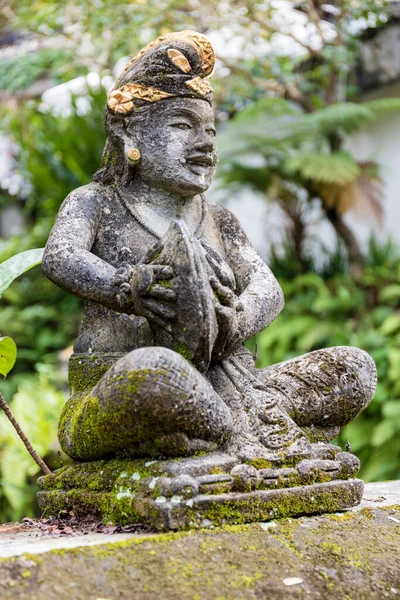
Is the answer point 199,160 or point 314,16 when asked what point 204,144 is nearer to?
point 199,160

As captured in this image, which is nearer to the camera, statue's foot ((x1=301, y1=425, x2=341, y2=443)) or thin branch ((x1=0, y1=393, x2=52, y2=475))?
statue's foot ((x1=301, y1=425, x2=341, y2=443))

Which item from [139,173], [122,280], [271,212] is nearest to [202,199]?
[139,173]

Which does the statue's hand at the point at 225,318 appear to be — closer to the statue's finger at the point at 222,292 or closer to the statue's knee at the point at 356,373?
the statue's finger at the point at 222,292

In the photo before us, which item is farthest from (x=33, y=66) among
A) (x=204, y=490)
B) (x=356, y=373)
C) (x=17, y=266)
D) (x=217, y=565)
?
(x=217, y=565)

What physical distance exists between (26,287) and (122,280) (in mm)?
8487

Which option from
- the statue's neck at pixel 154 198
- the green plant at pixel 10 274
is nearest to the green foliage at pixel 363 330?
the statue's neck at pixel 154 198

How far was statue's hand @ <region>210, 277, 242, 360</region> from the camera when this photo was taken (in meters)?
2.95

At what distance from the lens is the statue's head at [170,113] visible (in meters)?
3.34

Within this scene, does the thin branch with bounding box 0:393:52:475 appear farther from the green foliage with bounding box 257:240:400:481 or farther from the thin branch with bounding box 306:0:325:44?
the thin branch with bounding box 306:0:325:44

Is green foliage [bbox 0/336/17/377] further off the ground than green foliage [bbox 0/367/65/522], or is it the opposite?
green foliage [bbox 0/336/17/377]

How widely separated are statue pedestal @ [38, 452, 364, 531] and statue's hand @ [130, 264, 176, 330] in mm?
522

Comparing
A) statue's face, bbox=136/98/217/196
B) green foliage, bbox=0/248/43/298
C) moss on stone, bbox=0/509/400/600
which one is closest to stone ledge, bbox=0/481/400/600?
moss on stone, bbox=0/509/400/600

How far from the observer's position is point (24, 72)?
967 cm

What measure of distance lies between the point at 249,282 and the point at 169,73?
95 cm
